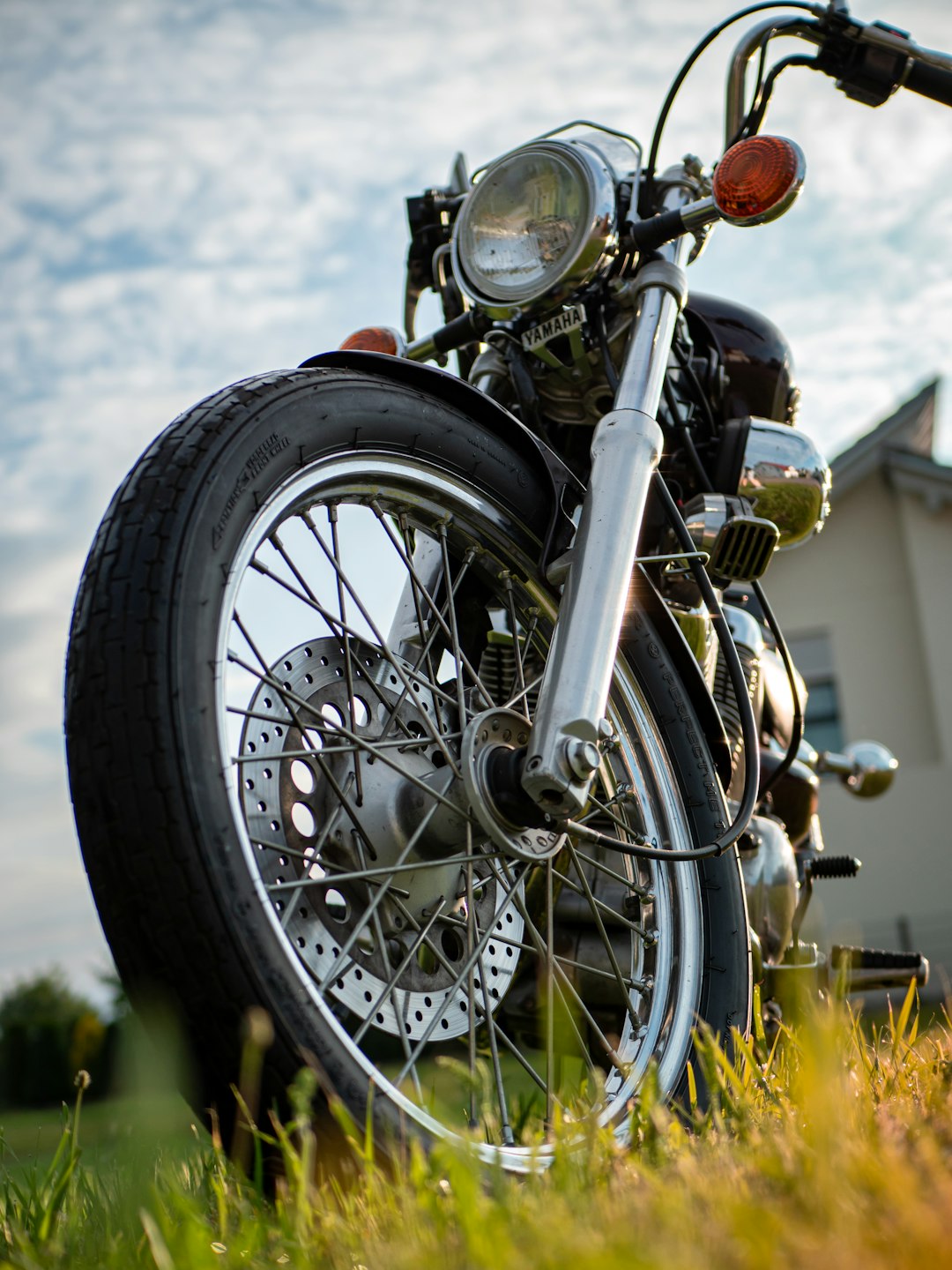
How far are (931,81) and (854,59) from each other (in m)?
0.17

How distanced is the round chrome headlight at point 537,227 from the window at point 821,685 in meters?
11.3

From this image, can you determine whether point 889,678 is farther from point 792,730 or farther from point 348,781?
point 348,781

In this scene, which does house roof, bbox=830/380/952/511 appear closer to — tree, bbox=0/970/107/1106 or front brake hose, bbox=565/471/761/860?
tree, bbox=0/970/107/1106

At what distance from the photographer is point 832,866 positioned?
3.03 meters

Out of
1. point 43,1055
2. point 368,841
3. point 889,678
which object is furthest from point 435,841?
point 43,1055

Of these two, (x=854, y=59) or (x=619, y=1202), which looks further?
(x=854, y=59)

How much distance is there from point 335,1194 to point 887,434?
13.8m


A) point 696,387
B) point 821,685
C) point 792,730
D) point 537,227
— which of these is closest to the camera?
point 537,227

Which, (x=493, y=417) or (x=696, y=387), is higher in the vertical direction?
(x=696, y=387)

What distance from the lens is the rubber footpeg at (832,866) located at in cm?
296

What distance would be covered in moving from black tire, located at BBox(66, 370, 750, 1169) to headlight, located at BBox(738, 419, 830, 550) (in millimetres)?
529

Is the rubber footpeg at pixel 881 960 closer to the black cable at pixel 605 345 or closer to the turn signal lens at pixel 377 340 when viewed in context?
the black cable at pixel 605 345

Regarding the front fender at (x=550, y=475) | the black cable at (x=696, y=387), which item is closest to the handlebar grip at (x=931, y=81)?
the black cable at (x=696, y=387)

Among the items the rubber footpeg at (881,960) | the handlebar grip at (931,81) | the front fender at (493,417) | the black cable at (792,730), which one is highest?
the handlebar grip at (931,81)
